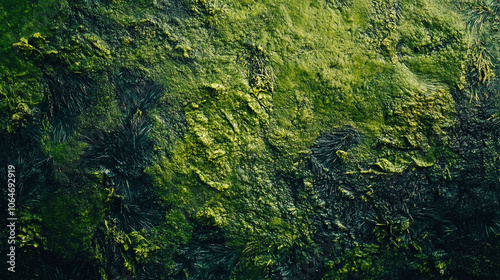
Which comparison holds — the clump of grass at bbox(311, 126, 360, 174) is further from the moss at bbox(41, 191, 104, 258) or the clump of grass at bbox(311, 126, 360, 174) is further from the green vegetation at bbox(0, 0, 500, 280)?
the moss at bbox(41, 191, 104, 258)

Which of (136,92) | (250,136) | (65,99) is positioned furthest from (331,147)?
(65,99)

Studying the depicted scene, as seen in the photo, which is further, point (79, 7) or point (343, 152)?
point (343, 152)

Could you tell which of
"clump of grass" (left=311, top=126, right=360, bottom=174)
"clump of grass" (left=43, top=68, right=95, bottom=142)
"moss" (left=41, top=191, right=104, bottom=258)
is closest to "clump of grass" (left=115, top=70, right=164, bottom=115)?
"clump of grass" (left=43, top=68, right=95, bottom=142)

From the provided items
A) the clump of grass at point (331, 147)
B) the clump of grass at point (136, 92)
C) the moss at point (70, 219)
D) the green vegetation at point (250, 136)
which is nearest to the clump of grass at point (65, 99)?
the green vegetation at point (250, 136)

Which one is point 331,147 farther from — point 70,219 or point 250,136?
point 70,219

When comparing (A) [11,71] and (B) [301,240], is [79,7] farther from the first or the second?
(B) [301,240]

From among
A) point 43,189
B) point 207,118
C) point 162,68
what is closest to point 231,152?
point 207,118

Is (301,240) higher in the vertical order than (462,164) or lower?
lower

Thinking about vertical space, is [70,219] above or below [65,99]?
below
